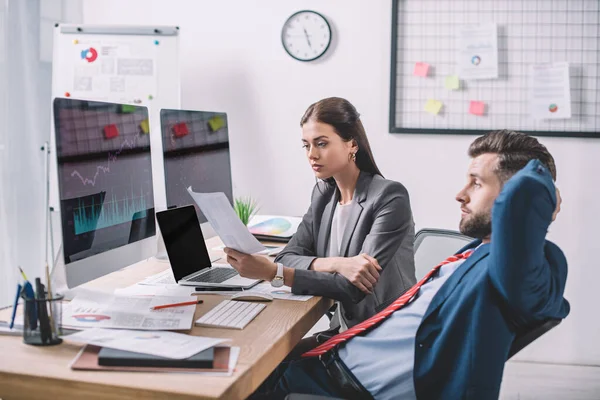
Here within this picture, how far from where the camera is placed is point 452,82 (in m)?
3.38

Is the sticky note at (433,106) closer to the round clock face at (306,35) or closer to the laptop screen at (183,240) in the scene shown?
the round clock face at (306,35)

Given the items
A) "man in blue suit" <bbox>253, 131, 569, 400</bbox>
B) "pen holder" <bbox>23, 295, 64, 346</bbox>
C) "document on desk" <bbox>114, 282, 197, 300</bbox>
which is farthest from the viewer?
"document on desk" <bbox>114, 282, 197, 300</bbox>

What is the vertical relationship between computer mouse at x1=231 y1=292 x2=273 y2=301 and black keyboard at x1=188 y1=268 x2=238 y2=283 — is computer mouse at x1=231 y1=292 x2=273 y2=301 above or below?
below

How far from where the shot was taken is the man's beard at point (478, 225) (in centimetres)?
145

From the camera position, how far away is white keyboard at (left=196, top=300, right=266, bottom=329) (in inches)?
58.9

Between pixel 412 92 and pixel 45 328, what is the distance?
99.0 inches

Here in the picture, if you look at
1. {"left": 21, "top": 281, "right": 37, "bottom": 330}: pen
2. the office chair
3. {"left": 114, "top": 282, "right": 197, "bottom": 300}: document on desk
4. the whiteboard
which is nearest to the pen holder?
{"left": 21, "top": 281, "right": 37, "bottom": 330}: pen

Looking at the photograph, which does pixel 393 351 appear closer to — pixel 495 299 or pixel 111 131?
pixel 495 299

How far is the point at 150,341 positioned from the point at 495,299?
66 cm

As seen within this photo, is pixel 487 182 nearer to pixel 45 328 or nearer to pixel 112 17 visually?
pixel 45 328

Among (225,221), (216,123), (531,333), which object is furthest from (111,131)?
(531,333)

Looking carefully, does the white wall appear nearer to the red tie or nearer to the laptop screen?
the laptop screen

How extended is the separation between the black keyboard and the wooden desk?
46cm

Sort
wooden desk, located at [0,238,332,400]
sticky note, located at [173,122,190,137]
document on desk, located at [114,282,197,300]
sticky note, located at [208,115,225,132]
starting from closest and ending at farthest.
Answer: wooden desk, located at [0,238,332,400]
document on desk, located at [114,282,197,300]
sticky note, located at [173,122,190,137]
sticky note, located at [208,115,225,132]
